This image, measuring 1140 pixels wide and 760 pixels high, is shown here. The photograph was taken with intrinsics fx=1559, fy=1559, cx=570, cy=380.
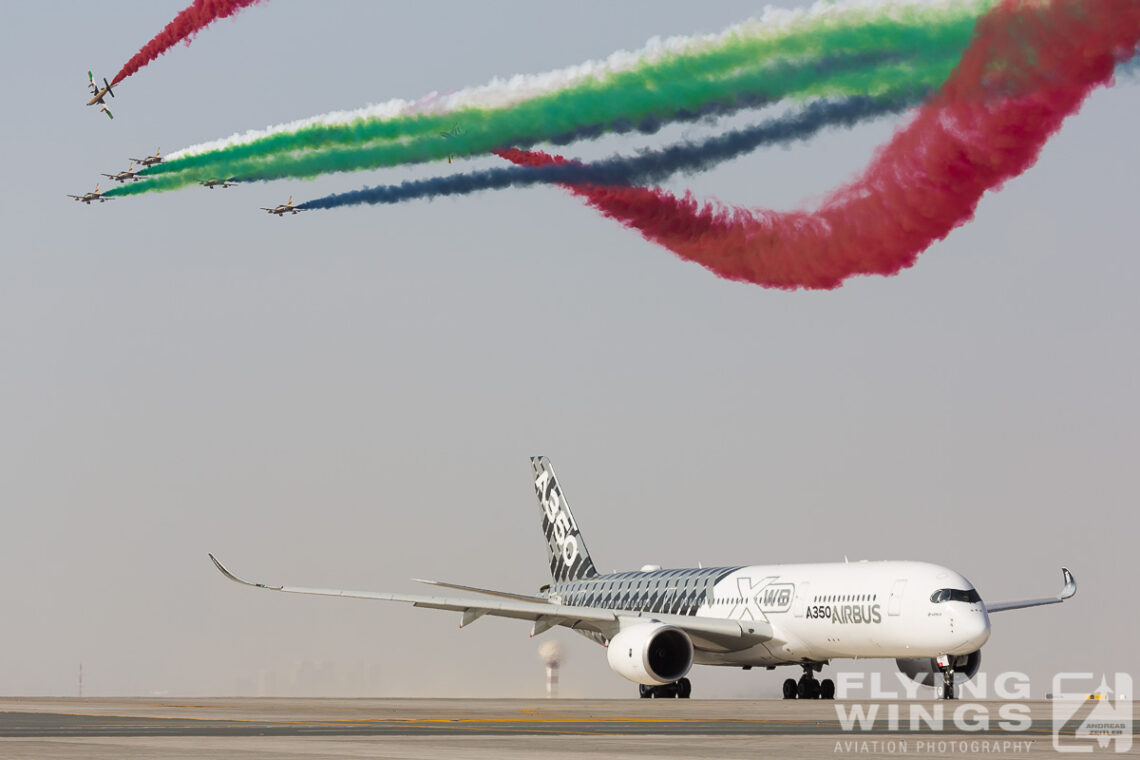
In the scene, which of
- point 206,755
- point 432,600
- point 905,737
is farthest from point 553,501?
point 206,755

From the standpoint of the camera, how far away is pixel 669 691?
63219 millimetres

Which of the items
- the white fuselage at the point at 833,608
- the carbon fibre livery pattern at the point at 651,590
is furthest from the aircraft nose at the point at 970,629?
the carbon fibre livery pattern at the point at 651,590

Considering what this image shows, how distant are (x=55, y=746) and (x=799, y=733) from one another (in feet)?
47.9

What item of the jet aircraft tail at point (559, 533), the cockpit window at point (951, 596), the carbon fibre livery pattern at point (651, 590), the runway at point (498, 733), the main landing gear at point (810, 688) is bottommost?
the runway at point (498, 733)

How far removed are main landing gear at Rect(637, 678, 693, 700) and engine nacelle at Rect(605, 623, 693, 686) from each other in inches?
125

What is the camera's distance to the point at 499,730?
34812 mm

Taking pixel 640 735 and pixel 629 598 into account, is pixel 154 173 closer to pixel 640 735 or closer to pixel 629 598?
pixel 629 598

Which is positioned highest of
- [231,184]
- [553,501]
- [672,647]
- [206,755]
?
[231,184]

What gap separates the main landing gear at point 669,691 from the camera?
6316cm

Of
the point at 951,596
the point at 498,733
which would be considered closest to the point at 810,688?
the point at 951,596

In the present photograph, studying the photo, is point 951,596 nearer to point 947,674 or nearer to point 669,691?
point 947,674

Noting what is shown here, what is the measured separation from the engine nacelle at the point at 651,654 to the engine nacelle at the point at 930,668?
8602 mm

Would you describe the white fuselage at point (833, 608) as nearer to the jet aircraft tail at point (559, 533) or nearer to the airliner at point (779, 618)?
the airliner at point (779, 618)

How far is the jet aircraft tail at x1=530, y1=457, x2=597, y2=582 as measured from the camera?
3105 inches
